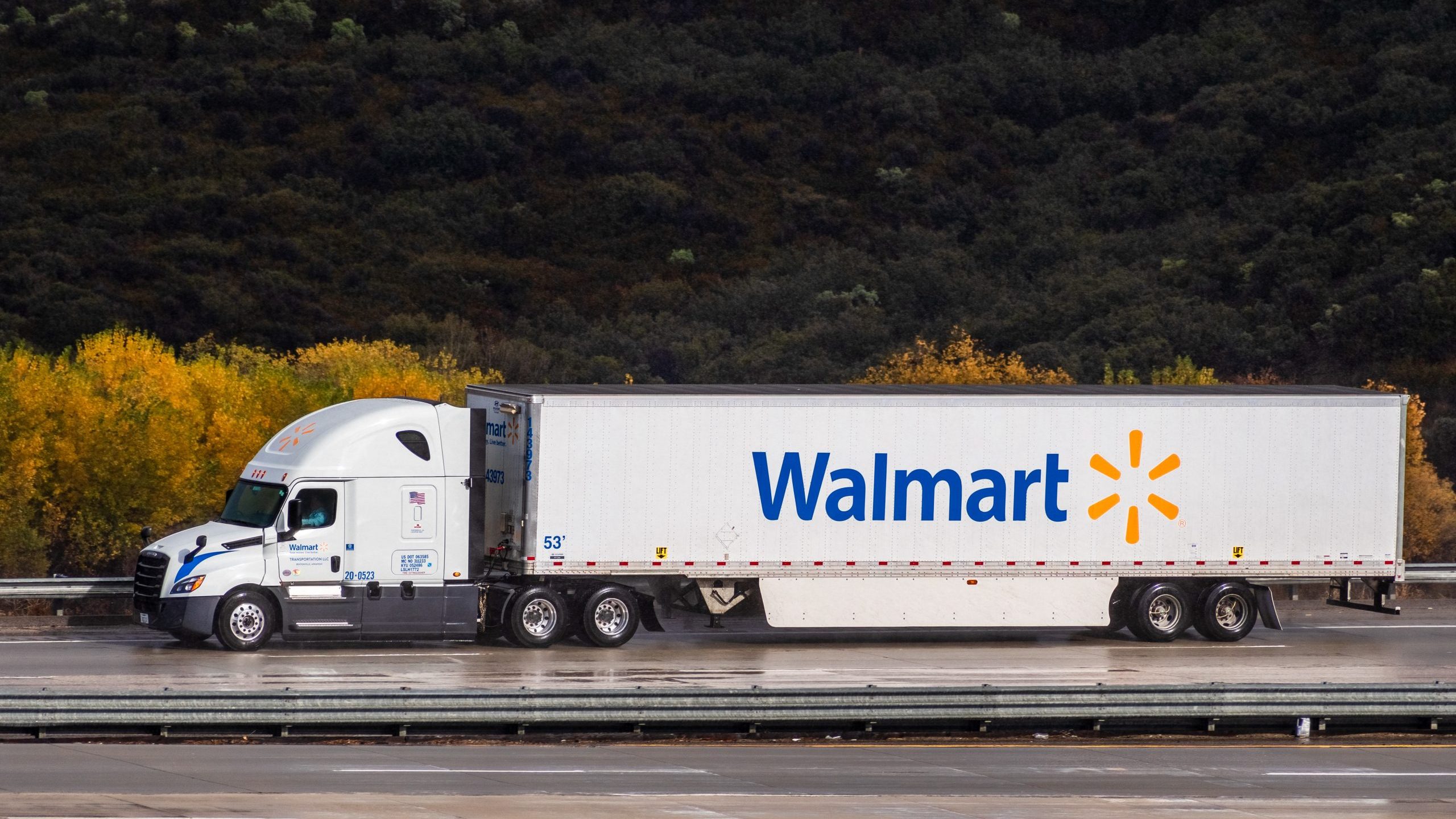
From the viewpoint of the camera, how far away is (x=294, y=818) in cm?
1313

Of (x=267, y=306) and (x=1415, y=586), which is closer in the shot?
(x=1415, y=586)

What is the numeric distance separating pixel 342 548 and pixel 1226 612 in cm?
1167

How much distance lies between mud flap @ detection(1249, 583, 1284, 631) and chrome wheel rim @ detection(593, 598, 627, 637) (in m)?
8.43

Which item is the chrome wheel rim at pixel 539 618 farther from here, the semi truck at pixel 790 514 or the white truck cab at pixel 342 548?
the white truck cab at pixel 342 548

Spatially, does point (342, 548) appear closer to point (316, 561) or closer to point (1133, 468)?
point (316, 561)

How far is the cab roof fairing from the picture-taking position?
22.3 meters

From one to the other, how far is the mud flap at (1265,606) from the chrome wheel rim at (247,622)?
12953 mm

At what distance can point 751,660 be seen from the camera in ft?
73.7

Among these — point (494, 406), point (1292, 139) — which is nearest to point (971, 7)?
point (1292, 139)

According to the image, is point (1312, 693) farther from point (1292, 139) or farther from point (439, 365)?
point (1292, 139)

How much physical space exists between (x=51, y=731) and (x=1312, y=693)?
39.8 feet

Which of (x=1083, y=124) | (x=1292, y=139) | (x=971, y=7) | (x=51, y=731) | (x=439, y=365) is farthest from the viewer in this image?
(x=971, y=7)

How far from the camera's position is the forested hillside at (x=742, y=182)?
54.8 m

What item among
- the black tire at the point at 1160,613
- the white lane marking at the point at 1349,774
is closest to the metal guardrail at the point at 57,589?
the black tire at the point at 1160,613
